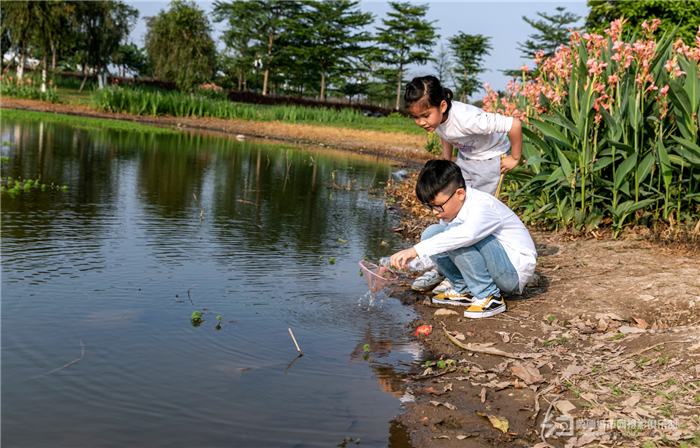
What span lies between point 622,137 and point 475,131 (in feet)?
7.07

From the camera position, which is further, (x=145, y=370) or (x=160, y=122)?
(x=160, y=122)

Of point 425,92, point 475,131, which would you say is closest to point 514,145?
point 475,131

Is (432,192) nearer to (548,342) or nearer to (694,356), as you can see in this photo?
(548,342)

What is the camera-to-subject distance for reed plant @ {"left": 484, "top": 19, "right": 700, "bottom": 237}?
16.6 ft

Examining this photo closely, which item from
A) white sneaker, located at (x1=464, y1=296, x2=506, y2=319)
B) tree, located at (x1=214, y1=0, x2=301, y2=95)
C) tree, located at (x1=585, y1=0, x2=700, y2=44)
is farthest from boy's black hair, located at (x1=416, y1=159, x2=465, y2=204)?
tree, located at (x1=214, y1=0, x2=301, y2=95)

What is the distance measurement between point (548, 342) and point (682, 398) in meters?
0.89

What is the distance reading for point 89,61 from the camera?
38.1 metres

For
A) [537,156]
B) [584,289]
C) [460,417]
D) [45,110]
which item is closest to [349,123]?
[45,110]

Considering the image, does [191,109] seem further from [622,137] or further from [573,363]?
[573,363]

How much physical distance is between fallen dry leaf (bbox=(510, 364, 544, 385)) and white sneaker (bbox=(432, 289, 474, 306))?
1.03 metres

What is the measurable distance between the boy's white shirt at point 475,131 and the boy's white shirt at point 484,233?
517 mm

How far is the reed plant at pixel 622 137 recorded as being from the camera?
5.06 meters

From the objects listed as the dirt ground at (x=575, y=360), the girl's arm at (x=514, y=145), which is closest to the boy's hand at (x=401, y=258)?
the dirt ground at (x=575, y=360)

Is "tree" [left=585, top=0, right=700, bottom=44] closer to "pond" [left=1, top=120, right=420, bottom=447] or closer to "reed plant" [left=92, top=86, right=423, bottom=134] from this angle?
"reed plant" [left=92, top=86, right=423, bottom=134]
